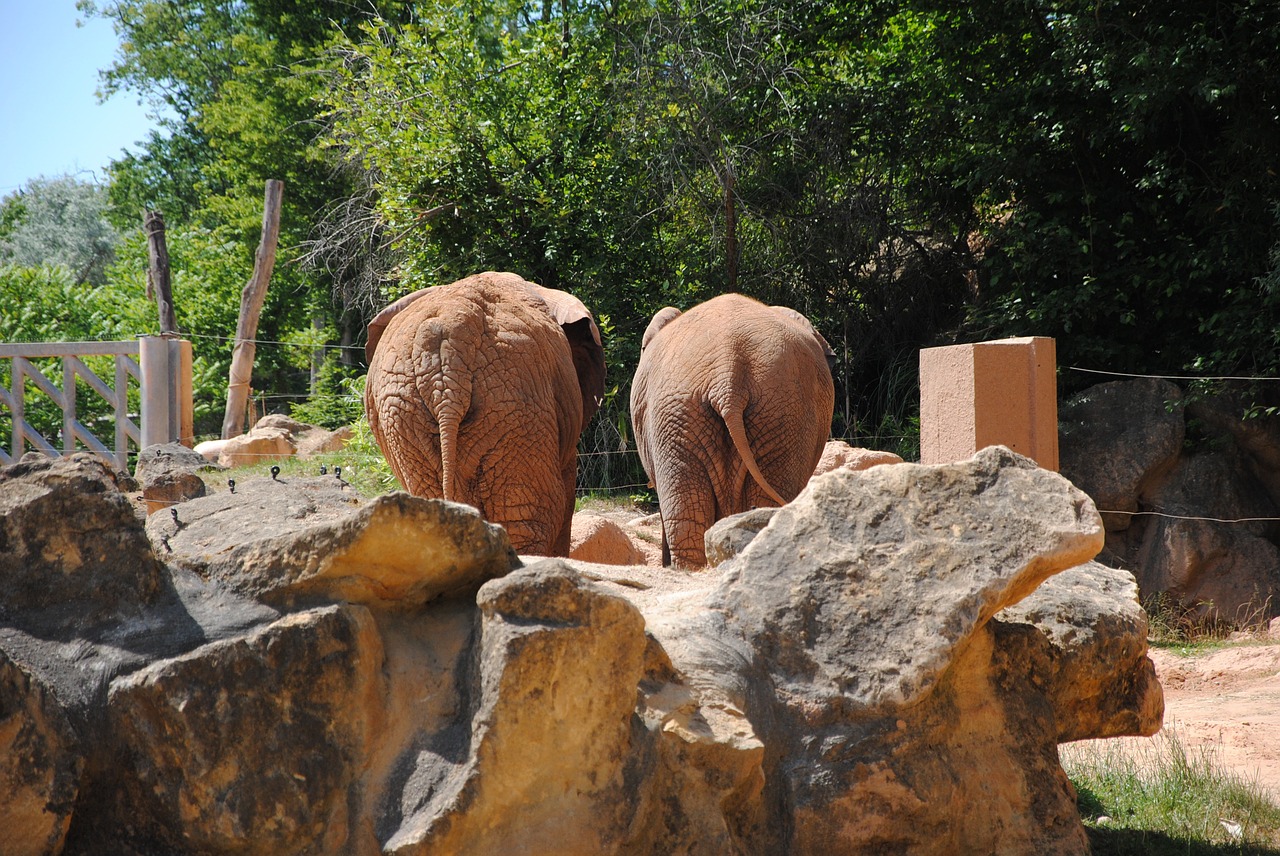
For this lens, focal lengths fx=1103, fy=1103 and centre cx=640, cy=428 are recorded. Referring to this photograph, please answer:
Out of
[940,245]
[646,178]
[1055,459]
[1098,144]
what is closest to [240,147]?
[646,178]

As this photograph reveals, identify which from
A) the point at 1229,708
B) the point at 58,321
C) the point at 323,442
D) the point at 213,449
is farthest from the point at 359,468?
the point at 58,321

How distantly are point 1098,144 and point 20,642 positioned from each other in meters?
9.69

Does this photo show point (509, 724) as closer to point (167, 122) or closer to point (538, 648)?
point (538, 648)

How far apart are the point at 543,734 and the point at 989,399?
4.27 meters

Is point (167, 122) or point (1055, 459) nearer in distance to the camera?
point (1055, 459)

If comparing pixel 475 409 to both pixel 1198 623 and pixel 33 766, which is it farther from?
pixel 1198 623

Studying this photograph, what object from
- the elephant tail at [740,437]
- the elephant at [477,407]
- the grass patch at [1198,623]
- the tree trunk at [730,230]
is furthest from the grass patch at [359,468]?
the grass patch at [1198,623]

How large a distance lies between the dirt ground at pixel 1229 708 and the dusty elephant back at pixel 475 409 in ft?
9.10

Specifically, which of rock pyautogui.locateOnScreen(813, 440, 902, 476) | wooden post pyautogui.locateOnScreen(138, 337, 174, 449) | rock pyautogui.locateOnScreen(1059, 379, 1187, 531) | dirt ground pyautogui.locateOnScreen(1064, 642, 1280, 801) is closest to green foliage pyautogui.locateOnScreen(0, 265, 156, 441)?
wooden post pyautogui.locateOnScreen(138, 337, 174, 449)

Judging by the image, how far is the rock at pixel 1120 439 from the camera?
927 centimetres

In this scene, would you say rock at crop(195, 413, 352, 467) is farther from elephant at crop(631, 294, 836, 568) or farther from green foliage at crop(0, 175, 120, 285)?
green foliage at crop(0, 175, 120, 285)

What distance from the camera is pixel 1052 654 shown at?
314 cm

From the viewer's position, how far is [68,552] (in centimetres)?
239

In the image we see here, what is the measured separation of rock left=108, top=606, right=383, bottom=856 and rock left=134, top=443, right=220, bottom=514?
4150 millimetres
